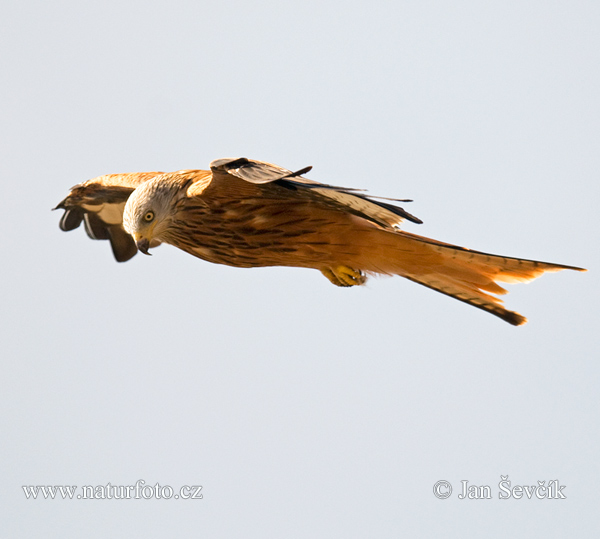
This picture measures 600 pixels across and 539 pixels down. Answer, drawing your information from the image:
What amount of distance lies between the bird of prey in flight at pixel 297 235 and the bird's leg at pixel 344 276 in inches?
8.6

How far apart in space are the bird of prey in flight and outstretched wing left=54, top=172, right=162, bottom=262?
64.8 inches

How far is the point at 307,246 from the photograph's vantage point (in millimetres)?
7047

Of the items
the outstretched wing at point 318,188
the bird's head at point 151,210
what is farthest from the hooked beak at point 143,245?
the outstretched wing at point 318,188

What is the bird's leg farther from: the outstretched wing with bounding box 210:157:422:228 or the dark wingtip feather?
the dark wingtip feather

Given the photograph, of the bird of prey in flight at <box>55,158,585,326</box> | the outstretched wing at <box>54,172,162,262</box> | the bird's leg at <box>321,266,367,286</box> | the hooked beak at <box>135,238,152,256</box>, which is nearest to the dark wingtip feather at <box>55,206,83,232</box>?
the outstretched wing at <box>54,172,162,262</box>

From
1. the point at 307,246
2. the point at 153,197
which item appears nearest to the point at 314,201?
the point at 307,246

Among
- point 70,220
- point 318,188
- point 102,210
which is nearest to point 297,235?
point 318,188

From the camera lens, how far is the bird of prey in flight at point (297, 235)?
6.82 metres

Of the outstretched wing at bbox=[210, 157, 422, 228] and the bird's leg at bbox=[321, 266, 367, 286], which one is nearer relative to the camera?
the outstretched wing at bbox=[210, 157, 422, 228]

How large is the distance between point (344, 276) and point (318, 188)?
2.01 m

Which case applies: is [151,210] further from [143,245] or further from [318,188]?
[318,188]

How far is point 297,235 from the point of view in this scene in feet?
22.9

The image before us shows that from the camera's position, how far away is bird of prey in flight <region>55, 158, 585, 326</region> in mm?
6816

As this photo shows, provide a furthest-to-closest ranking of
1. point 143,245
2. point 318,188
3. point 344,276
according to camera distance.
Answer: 1. point 344,276
2. point 143,245
3. point 318,188
